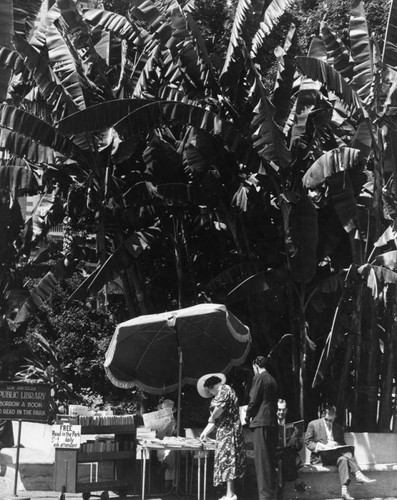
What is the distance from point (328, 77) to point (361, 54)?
3.63 ft

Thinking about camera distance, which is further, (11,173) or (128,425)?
(11,173)

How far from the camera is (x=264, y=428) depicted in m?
10.7

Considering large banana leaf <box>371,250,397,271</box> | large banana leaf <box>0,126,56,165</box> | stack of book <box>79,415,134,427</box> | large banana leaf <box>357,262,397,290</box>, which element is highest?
large banana leaf <box>0,126,56,165</box>

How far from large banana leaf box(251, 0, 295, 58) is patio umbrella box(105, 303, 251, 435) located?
4555 mm

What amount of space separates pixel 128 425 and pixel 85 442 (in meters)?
0.63

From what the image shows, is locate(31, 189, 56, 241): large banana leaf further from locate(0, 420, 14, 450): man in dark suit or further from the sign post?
the sign post

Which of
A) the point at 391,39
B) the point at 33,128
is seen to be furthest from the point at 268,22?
the point at 33,128

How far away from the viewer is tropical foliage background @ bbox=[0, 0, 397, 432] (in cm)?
1302

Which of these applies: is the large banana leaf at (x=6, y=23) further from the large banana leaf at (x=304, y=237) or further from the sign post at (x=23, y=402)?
the sign post at (x=23, y=402)

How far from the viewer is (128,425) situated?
11250 mm

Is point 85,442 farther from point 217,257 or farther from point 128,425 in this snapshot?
point 217,257

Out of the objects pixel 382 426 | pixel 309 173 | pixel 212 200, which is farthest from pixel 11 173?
pixel 382 426

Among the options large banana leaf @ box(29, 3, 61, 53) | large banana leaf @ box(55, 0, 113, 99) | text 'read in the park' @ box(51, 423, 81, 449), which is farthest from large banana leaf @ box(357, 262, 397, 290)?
large banana leaf @ box(29, 3, 61, 53)

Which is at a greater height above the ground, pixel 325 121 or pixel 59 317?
pixel 325 121
